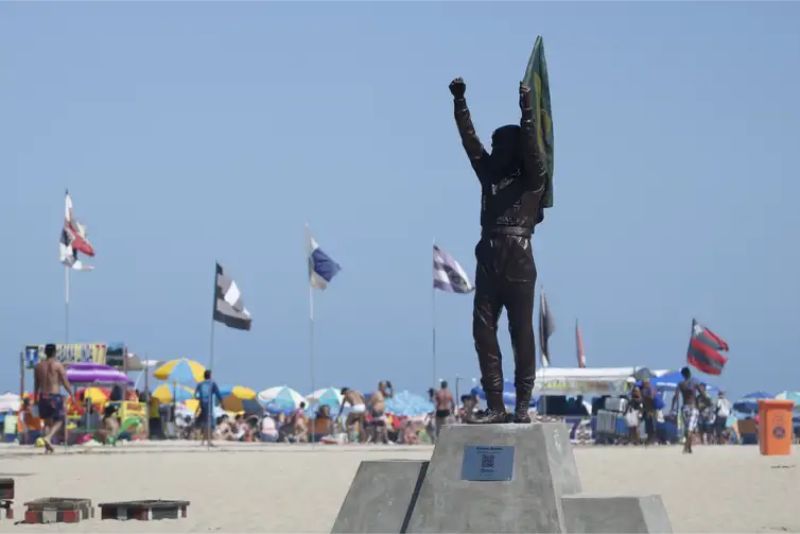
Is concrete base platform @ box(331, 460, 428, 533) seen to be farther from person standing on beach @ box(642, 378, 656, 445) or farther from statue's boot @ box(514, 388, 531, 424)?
person standing on beach @ box(642, 378, 656, 445)

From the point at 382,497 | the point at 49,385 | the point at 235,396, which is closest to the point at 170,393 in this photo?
the point at 235,396

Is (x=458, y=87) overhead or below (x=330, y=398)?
overhead

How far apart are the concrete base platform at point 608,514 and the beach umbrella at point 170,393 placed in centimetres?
3482

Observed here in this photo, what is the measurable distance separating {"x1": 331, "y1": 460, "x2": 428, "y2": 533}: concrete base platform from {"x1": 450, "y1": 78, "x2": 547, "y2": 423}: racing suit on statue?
0.63 m

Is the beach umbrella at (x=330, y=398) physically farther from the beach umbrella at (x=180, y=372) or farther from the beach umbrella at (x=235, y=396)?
the beach umbrella at (x=180, y=372)

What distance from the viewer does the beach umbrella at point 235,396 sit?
48.4 metres

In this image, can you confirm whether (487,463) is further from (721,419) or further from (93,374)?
(721,419)

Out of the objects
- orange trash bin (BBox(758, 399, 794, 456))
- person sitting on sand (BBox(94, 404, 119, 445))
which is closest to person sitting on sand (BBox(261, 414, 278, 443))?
person sitting on sand (BBox(94, 404, 119, 445))

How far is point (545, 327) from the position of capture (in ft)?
136

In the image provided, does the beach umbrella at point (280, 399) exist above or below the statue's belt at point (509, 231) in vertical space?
below

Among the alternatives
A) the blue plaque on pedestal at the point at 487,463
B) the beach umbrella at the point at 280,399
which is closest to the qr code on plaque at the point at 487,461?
the blue plaque on pedestal at the point at 487,463

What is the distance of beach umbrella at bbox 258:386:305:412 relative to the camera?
47.0 meters

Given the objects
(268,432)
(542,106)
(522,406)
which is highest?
(542,106)

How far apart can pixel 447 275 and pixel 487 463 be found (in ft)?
87.0
